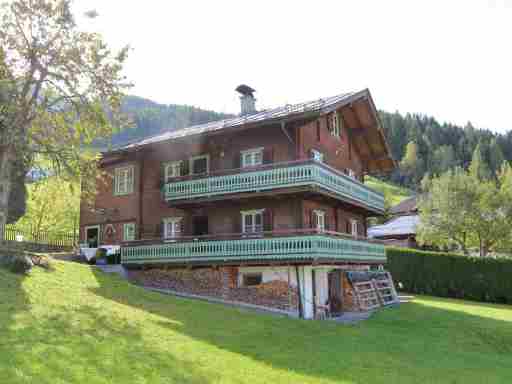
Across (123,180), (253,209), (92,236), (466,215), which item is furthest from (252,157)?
(466,215)

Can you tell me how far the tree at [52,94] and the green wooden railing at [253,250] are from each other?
178 inches

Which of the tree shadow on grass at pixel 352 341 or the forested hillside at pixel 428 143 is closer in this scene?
the tree shadow on grass at pixel 352 341

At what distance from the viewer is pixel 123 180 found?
2984cm

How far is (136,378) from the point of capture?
9148 millimetres

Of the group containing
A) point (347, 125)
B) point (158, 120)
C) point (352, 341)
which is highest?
point (158, 120)

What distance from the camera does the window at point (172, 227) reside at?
1069 inches

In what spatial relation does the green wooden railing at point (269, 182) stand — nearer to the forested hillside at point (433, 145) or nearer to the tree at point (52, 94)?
the tree at point (52, 94)

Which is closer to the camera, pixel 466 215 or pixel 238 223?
pixel 238 223

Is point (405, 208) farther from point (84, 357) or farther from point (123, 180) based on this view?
point (84, 357)

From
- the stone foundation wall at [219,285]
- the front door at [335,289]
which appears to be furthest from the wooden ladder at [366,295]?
the stone foundation wall at [219,285]

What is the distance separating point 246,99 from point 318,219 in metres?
10.6

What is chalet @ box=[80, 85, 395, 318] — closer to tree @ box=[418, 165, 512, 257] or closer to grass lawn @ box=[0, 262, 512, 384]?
grass lawn @ box=[0, 262, 512, 384]

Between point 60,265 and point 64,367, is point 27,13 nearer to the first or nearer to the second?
point 60,265

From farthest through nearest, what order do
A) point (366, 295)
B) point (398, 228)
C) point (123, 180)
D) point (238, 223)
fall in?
point (398, 228) → point (123, 180) → point (366, 295) → point (238, 223)
